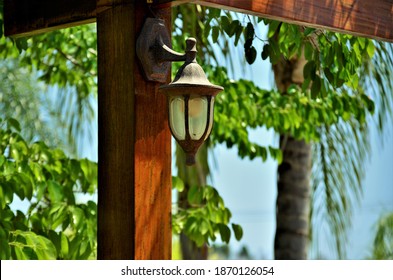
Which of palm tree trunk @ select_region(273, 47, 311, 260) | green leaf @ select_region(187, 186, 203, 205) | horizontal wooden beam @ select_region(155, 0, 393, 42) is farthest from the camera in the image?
palm tree trunk @ select_region(273, 47, 311, 260)

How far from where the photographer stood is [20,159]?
3631mm

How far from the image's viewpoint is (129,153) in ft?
7.73

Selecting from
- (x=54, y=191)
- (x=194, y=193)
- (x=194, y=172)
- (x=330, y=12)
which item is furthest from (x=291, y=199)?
(x=330, y=12)

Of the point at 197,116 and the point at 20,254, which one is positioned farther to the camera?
the point at 20,254

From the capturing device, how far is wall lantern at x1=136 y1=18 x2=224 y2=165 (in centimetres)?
237

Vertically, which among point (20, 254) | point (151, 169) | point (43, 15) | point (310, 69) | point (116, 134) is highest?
point (43, 15)

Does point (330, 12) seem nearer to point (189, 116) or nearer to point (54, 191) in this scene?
point (189, 116)

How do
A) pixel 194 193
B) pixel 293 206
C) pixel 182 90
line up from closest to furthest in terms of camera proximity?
1. pixel 182 90
2. pixel 194 193
3. pixel 293 206

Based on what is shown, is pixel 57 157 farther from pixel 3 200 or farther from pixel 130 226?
pixel 130 226

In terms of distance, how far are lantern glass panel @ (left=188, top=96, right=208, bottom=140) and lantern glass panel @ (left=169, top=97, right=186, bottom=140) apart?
0.07 feet

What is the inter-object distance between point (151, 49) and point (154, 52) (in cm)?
1

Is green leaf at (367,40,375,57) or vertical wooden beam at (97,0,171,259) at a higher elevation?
green leaf at (367,40,375,57)

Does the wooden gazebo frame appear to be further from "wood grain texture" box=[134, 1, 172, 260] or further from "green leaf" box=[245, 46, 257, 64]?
"green leaf" box=[245, 46, 257, 64]

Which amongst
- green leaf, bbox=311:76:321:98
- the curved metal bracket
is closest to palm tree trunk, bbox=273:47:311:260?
green leaf, bbox=311:76:321:98
